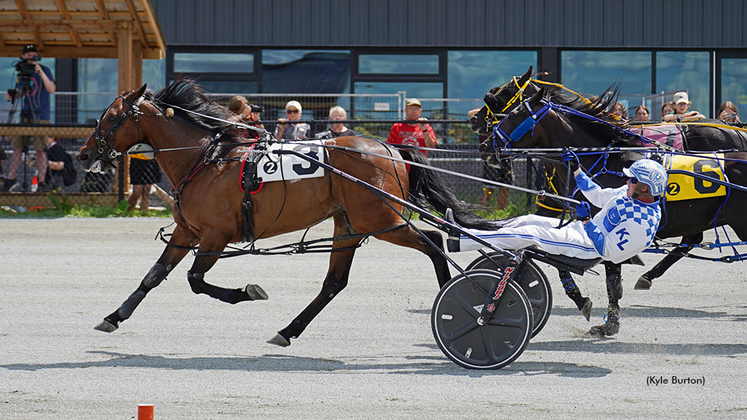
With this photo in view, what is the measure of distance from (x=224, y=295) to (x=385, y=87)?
11.7 m

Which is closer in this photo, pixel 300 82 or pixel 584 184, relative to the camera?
pixel 584 184

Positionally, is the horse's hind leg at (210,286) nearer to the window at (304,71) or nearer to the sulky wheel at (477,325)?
the sulky wheel at (477,325)

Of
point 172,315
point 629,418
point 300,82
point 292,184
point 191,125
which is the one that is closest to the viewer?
point 629,418

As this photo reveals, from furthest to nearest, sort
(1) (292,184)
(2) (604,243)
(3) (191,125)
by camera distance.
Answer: (3) (191,125) → (1) (292,184) → (2) (604,243)

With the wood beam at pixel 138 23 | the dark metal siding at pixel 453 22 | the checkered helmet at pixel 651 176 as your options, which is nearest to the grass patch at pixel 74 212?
the wood beam at pixel 138 23

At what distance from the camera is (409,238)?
5605 mm

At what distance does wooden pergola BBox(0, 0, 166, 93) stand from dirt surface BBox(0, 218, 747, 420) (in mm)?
5425

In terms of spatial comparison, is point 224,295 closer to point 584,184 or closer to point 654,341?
point 584,184

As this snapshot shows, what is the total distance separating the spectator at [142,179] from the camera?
39.5 ft

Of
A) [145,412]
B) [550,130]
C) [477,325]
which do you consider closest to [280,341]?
[477,325]

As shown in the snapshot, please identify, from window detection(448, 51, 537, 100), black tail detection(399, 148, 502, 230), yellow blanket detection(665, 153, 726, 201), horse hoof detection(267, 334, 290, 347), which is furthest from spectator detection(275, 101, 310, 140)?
window detection(448, 51, 537, 100)

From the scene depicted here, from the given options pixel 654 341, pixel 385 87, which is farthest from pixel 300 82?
pixel 654 341

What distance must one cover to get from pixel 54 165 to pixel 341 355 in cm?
873

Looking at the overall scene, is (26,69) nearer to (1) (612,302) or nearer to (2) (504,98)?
(2) (504,98)
